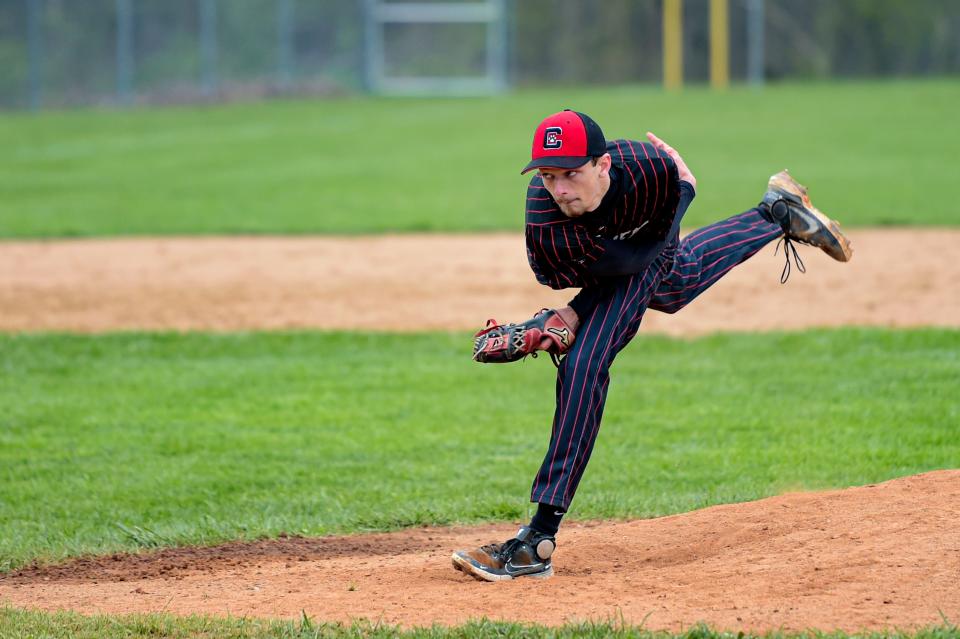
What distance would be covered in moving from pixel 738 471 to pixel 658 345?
3093 mm

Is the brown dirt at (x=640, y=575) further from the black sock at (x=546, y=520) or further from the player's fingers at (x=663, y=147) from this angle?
the player's fingers at (x=663, y=147)

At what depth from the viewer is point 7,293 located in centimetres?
1135

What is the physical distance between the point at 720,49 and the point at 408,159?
18.2m

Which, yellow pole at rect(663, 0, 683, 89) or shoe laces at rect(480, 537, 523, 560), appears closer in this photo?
shoe laces at rect(480, 537, 523, 560)

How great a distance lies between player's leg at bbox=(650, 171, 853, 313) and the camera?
5.13m

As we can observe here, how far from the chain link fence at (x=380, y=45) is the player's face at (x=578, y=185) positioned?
28.9 metres

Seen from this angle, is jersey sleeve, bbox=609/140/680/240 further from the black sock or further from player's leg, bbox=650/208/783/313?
the black sock

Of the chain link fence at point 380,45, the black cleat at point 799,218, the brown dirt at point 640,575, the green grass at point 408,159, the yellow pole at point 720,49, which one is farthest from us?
the yellow pole at point 720,49

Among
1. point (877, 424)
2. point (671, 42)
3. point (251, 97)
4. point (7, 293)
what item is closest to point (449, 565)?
point (877, 424)

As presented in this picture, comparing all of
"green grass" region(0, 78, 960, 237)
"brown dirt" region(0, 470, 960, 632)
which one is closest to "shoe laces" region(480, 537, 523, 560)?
"brown dirt" region(0, 470, 960, 632)

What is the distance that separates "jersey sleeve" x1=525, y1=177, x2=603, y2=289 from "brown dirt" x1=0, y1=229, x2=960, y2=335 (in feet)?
17.6

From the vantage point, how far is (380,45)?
37219 millimetres

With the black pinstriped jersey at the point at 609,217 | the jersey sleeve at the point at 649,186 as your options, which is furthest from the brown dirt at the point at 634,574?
the jersey sleeve at the point at 649,186

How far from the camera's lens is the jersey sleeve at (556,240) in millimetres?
4570
